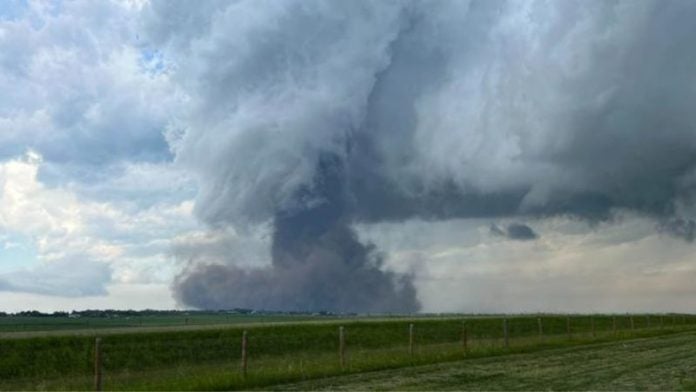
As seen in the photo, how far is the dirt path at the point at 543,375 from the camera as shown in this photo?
26.9 m

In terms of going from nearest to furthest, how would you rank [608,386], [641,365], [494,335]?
[608,386]
[641,365]
[494,335]

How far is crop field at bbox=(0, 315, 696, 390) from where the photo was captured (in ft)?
100

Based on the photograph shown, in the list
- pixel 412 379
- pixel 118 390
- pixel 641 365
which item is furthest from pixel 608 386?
pixel 118 390

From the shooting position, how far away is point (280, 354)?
67.9m

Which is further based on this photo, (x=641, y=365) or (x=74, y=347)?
(x=74, y=347)

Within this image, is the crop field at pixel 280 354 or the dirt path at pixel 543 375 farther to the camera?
the crop field at pixel 280 354

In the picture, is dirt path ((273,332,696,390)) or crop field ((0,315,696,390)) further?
crop field ((0,315,696,390))

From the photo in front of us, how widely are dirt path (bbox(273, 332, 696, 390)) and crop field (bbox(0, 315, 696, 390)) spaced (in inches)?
6.0

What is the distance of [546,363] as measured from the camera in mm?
36125

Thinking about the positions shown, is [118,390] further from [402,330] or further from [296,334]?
[402,330]

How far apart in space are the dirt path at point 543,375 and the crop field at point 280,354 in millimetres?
152

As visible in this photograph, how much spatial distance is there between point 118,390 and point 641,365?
2191 centimetres

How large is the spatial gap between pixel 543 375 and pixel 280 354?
133 ft

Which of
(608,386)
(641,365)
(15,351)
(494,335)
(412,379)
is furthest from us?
(494,335)
